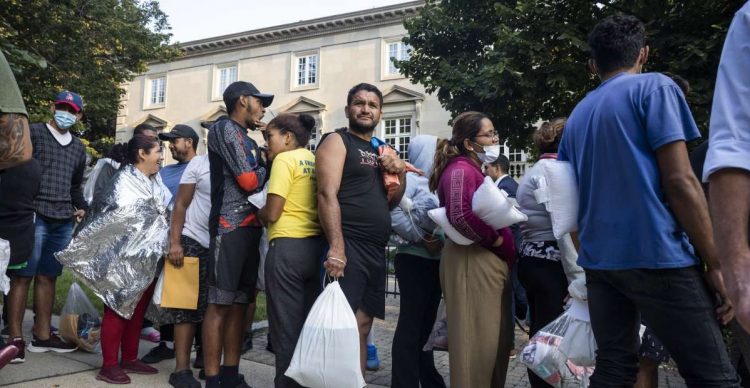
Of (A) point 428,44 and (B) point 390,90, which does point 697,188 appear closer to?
(A) point 428,44

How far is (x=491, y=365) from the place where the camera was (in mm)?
3242

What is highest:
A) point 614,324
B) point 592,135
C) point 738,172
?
point 592,135

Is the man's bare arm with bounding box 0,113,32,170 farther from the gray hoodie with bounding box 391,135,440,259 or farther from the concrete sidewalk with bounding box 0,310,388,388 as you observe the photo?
the gray hoodie with bounding box 391,135,440,259

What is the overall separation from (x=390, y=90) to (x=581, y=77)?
17.8 metres

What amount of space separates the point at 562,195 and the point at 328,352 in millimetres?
1395

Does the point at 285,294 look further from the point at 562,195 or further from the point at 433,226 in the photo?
the point at 562,195

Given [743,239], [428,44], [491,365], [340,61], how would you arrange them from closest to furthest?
[743,239] → [491,365] → [428,44] → [340,61]

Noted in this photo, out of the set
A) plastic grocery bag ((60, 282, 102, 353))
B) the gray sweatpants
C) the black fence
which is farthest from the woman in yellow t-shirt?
the black fence

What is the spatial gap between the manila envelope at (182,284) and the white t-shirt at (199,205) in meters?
0.17

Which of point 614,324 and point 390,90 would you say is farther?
point 390,90

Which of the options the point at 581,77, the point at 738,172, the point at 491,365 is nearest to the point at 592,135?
the point at 738,172

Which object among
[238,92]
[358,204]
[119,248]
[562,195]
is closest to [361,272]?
[358,204]

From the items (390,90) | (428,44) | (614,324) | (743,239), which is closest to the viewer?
(743,239)

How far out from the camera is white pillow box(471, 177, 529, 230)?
3.10 metres
